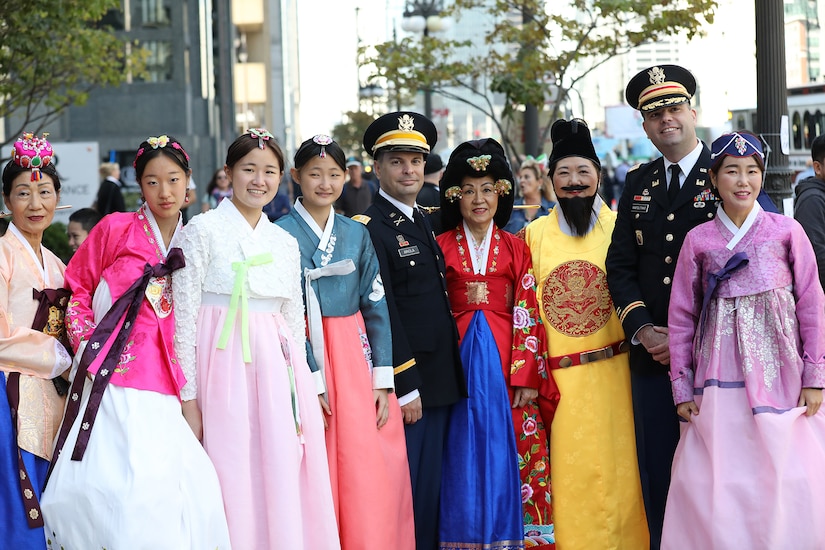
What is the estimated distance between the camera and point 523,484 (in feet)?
16.4

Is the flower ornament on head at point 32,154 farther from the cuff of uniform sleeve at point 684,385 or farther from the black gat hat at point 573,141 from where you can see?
the cuff of uniform sleeve at point 684,385

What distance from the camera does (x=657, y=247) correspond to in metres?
4.88

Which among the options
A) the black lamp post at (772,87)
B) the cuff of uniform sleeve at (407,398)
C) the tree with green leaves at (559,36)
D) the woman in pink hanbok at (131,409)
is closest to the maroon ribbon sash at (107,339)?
the woman in pink hanbok at (131,409)

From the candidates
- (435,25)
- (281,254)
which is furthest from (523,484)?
(435,25)

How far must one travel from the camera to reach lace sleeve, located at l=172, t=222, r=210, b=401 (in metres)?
4.21

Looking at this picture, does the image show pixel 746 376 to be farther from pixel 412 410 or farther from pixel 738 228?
pixel 412 410

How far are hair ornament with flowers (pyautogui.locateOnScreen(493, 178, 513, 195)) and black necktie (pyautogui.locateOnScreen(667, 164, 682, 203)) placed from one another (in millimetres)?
764

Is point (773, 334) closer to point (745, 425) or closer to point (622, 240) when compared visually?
point (745, 425)

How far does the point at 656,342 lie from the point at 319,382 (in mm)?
1550

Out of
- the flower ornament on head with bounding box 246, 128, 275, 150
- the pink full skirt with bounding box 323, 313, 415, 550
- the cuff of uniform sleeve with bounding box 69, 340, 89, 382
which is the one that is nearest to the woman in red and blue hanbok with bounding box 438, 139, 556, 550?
the pink full skirt with bounding box 323, 313, 415, 550

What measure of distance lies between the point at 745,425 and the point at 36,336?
2986mm

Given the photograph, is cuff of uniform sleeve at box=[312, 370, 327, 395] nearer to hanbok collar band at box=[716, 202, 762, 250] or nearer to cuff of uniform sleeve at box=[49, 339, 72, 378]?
cuff of uniform sleeve at box=[49, 339, 72, 378]

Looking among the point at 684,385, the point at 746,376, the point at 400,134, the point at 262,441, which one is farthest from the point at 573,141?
the point at 262,441

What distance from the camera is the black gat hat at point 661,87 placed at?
4.90 metres
